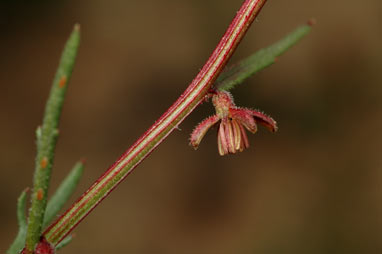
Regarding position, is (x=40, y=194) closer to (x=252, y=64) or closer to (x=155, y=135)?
(x=155, y=135)

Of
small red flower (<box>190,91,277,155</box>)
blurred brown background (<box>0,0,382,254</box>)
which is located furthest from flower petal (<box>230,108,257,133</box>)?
blurred brown background (<box>0,0,382,254</box>)

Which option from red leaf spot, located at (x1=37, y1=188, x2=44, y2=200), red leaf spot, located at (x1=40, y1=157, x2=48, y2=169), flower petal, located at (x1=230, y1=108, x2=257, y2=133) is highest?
flower petal, located at (x1=230, y1=108, x2=257, y2=133)

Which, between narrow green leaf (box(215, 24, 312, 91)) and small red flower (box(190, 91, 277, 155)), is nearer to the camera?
small red flower (box(190, 91, 277, 155))

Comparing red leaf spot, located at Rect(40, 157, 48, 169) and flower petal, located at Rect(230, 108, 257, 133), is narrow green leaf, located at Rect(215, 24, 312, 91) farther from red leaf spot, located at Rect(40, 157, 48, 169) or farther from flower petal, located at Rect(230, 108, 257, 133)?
red leaf spot, located at Rect(40, 157, 48, 169)

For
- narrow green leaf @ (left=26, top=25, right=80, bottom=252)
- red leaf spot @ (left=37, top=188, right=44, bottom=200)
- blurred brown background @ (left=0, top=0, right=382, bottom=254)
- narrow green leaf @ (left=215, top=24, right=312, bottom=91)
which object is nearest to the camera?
narrow green leaf @ (left=26, top=25, right=80, bottom=252)

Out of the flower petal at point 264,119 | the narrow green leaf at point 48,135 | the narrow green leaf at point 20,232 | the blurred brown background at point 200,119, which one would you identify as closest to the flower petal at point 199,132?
the flower petal at point 264,119

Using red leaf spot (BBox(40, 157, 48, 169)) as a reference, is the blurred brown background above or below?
above

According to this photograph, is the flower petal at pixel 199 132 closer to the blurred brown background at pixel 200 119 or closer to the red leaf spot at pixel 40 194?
the red leaf spot at pixel 40 194

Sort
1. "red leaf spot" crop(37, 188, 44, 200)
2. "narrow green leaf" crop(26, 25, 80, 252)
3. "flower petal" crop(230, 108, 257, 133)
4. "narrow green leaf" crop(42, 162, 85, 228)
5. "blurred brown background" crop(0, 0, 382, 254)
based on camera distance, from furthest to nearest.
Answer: "blurred brown background" crop(0, 0, 382, 254) < "narrow green leaf" crop(42, 162, 85, 228) < "flower petal" crop(230, 108, 257, 133) < "red leaf spot" crop(37, 188, 44, 200) < "narrow green leaf" crop(26, 25, 80, 252)
